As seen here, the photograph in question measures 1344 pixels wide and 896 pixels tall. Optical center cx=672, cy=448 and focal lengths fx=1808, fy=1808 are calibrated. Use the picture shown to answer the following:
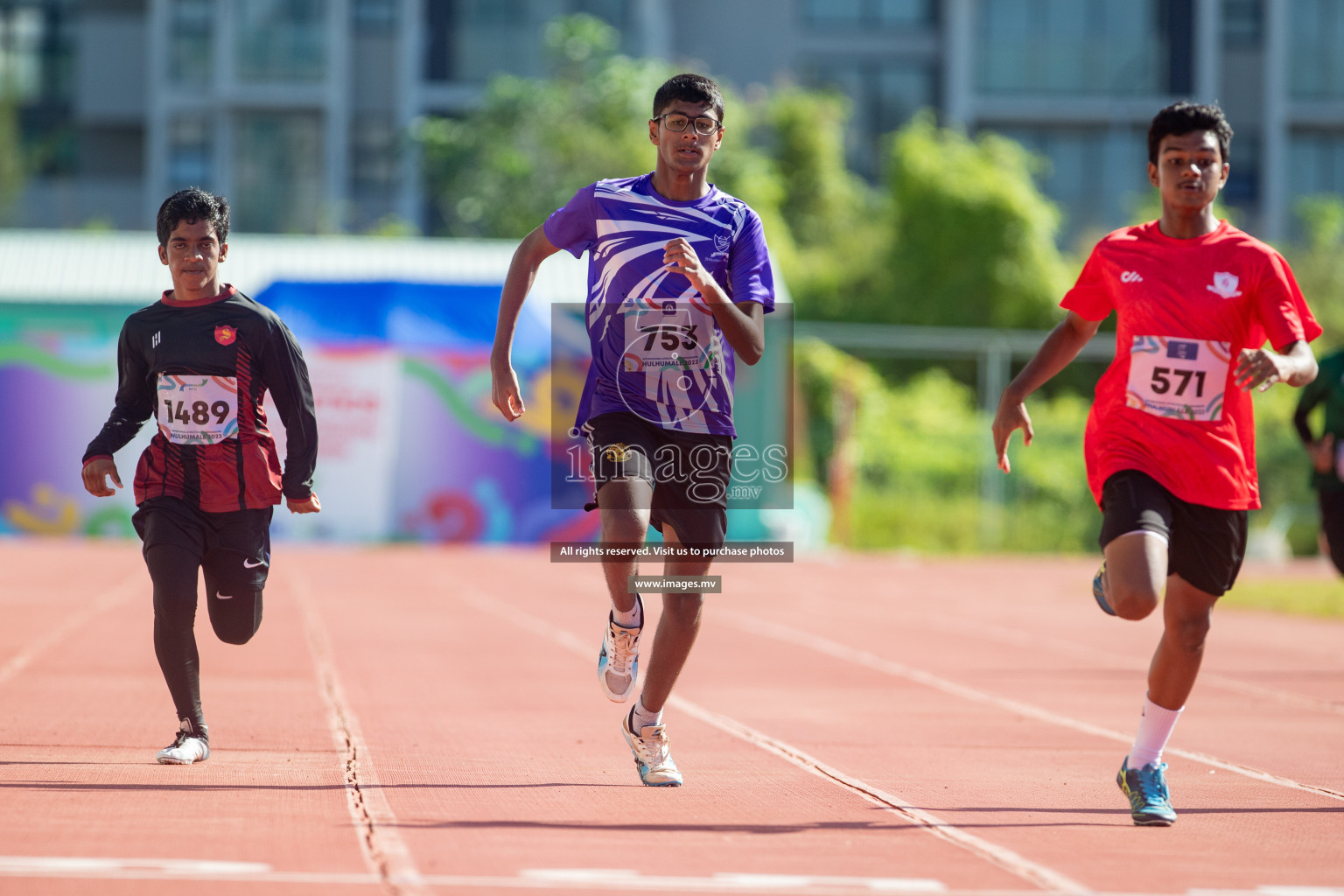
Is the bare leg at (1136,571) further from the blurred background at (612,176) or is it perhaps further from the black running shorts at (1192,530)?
the blurred background at (612,176)

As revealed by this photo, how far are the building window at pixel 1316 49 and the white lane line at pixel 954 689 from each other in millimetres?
33751

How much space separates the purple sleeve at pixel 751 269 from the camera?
570cm

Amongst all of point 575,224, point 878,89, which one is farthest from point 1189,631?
point 878,89

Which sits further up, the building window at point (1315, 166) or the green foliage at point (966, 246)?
the building window at point (1315, 166)

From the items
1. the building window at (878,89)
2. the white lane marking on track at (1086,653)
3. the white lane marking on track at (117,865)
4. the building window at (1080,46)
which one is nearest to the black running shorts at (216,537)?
the white lane marking on track at (117,865)

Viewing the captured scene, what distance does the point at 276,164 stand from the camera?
44.1 meters

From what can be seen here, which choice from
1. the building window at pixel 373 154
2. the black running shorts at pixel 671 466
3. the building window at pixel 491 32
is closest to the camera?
the black running shorts at pixel 671 466

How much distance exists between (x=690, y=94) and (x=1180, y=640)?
7.38 ft

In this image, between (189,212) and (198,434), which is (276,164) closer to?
(189,212)

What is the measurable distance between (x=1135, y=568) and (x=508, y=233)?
99.6 feet

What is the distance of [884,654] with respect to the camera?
37.9 feet

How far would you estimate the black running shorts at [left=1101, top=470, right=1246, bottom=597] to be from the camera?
5.32 metres

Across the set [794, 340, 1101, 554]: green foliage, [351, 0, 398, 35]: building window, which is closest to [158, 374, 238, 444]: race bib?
[794, 340, 1101, 554]: green foliage

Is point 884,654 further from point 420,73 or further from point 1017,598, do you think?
point 420,73
